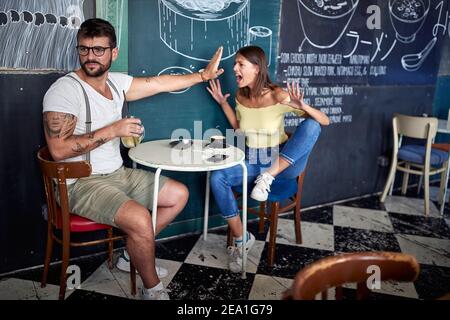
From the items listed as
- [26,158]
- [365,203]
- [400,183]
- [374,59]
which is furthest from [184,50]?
[400,183]

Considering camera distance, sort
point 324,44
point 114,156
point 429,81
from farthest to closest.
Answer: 1. point 429,81
2. point 324,44
3. point 114,156

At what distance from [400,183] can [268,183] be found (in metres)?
2.58

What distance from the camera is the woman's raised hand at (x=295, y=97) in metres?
2.52

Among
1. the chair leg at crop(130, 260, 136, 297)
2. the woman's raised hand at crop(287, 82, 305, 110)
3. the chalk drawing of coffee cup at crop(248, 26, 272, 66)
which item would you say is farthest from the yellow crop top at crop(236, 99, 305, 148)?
the chair leg at crop(130, 260, 136, 297)

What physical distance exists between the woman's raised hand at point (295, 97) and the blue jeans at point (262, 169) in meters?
0.11

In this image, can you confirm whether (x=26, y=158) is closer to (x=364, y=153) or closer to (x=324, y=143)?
(x=324, y=143)

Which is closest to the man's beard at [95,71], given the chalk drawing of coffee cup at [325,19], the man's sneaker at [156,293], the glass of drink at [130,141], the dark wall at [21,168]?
the dark wall at [21,168]

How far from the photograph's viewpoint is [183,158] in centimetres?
220

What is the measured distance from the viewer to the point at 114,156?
2307 mm

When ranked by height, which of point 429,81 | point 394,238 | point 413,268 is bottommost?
point 394,238

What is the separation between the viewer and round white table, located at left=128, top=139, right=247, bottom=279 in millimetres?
2062

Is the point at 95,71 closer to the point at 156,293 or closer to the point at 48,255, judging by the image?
the point at 48,255

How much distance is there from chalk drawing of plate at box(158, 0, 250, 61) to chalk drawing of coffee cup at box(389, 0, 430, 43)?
5.92 ft

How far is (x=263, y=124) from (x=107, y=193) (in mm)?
1167
